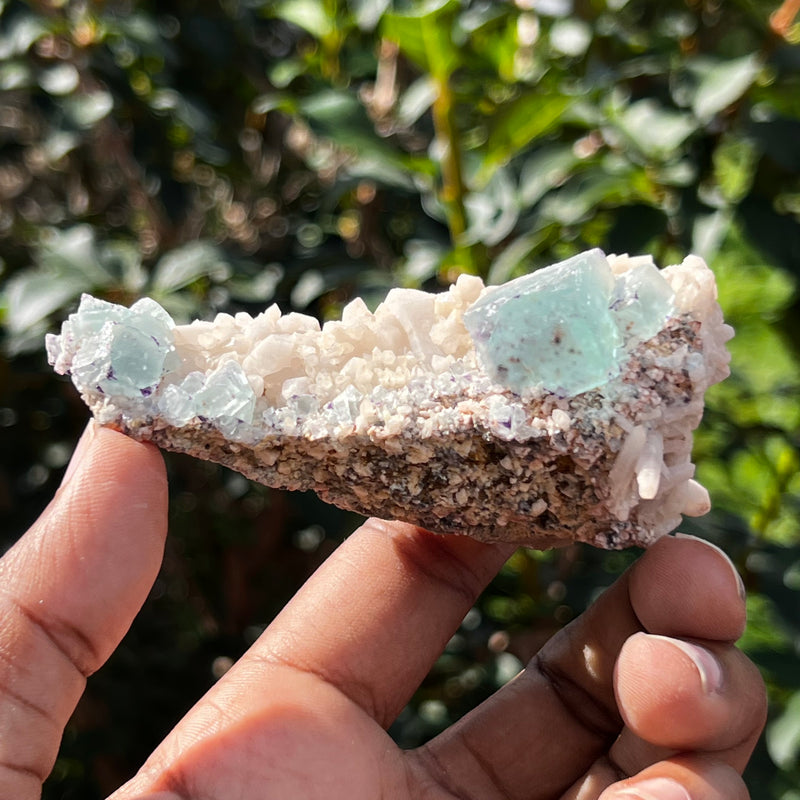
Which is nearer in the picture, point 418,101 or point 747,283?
point 418,101

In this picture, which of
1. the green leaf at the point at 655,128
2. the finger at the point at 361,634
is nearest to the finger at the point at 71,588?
the finger at the point at 361,634

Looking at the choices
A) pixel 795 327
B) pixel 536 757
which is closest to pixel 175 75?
pixel 795 327

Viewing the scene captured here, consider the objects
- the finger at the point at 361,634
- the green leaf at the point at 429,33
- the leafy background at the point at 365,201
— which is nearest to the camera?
the finger at the point at 361,634

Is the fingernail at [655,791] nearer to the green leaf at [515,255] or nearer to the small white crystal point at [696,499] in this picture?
the small white crystal point at [696,499]

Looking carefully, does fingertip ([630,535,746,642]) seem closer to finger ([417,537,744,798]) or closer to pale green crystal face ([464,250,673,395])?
finger ([417,537,744,798])

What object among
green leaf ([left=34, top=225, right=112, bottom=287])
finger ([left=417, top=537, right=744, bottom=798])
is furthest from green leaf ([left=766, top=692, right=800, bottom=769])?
green leaf ([left=34, top=225, right=112, bottom=287])

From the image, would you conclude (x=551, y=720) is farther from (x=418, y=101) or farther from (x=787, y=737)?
(x=418, y=101)

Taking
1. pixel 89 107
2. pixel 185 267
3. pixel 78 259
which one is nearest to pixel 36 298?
pixel 78 259
